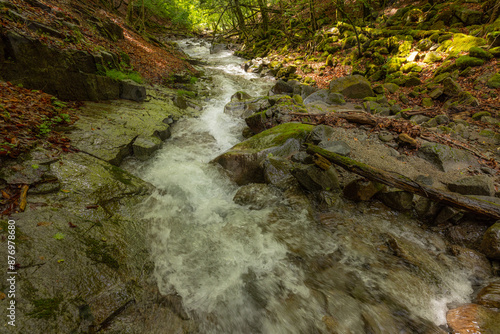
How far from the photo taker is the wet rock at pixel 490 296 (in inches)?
102

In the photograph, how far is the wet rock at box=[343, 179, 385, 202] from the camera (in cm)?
423

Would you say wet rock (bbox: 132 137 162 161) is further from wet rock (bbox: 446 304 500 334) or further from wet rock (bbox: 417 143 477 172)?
wet rock (bbox: 417 143 477 172)

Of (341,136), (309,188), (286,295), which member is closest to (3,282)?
(286,295)

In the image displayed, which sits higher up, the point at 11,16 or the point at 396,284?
the point at 11,16

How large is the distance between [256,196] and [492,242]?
3969mm

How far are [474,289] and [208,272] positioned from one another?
3.97 m

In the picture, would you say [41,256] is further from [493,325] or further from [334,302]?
[493,325]

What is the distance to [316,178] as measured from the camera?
14.8ft

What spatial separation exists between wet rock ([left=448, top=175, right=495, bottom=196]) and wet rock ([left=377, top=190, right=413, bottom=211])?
2.93 ft

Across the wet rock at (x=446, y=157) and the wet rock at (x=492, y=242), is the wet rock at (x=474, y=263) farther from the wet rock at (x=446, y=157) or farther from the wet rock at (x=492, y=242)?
the wet rock at (x=446, y=157)

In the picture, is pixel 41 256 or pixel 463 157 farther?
pixel 463 157

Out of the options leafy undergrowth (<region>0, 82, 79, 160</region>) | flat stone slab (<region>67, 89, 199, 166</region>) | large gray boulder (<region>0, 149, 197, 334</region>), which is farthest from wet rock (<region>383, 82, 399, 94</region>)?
leafy undergrowth (<region>0, 82, 79, 160</region>)

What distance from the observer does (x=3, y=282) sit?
2.00 meters

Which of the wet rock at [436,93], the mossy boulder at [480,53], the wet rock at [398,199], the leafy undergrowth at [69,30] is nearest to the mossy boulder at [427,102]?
the wet rock at [436,93]
